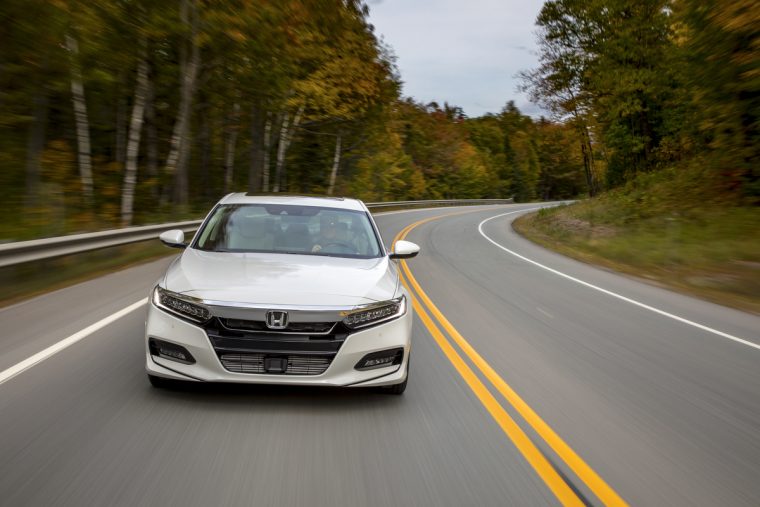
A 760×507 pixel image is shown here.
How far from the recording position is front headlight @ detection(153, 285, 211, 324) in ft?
14.1

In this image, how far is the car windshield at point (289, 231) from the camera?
5.77m

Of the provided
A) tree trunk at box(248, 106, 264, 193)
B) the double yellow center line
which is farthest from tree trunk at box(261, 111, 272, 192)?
the double yellow center line

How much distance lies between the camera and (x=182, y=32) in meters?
19.0

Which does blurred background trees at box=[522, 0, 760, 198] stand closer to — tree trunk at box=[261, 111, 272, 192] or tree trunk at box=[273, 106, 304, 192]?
tree trunk at box=[273, 106, 304, 192]

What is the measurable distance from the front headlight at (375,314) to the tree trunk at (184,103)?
16633 mm

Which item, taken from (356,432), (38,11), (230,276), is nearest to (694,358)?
(356,432)

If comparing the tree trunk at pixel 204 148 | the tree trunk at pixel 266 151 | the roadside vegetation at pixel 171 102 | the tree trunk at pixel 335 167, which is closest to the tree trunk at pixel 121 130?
the roadside vegetation at pixel 171 102

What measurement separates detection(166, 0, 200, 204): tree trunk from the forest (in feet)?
0.22

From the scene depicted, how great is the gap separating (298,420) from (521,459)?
143 cm

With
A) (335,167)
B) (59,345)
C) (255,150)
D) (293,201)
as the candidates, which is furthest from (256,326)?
(335,167)

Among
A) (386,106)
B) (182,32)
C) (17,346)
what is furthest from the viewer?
(386,106)

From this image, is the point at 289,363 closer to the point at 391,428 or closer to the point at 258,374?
the point at 258,374

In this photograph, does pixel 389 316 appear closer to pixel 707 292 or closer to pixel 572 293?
pixel 572 293

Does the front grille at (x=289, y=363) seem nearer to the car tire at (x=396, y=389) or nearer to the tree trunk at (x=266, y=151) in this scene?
the car tire at (x=396, y=389)
